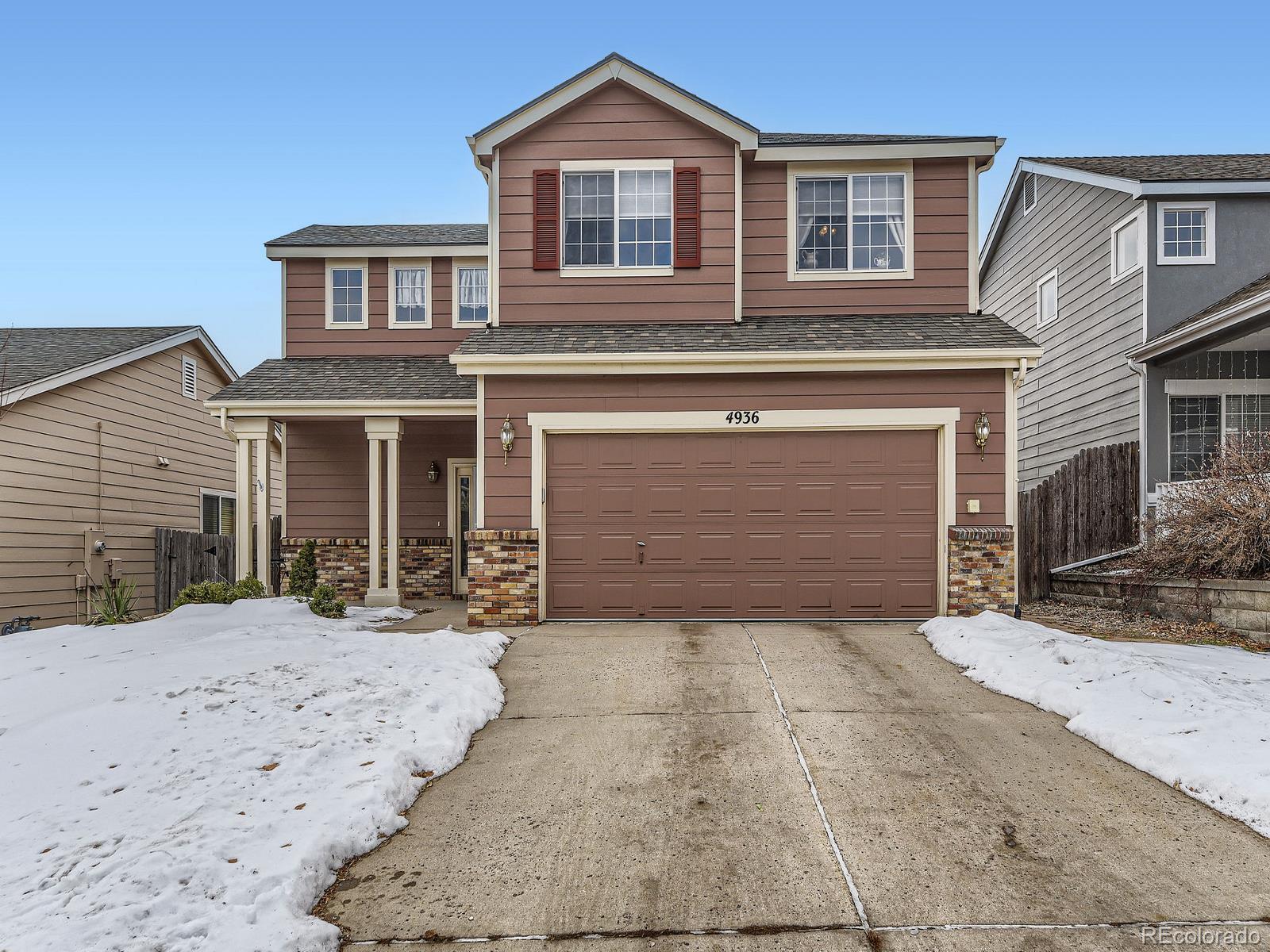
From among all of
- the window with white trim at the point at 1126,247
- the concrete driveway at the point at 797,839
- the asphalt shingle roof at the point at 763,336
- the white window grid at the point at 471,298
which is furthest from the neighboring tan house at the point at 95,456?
the window with white trim at the point at 1126,247

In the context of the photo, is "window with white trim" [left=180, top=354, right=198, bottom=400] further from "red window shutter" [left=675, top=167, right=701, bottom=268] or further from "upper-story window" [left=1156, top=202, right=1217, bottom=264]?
"upper-story window" [left=1156, top=202, right=1217, bottom=264]

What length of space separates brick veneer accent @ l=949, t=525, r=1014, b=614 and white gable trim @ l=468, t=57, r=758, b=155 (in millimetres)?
5743

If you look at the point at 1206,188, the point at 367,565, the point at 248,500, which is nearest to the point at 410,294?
the point at 248,500

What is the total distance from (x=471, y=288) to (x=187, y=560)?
307 inches

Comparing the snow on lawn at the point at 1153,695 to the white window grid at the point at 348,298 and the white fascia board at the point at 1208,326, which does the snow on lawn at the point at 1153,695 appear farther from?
the white window grid at the point at 348,298

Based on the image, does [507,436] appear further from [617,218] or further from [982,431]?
[982,431]

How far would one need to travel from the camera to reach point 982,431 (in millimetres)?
9281

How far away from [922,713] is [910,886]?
2.50 m

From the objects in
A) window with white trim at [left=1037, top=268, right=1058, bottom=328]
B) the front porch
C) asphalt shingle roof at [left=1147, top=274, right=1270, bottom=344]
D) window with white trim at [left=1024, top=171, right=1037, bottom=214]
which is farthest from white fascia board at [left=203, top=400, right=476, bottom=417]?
window with white trim at [left=1024, top=171, right=1037, bottom=214]

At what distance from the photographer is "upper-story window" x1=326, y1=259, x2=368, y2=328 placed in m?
13.9

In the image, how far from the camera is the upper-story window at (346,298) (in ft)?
45.7

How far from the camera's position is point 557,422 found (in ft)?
31.4

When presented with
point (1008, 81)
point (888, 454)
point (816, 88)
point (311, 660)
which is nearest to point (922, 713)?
point (888, 454)

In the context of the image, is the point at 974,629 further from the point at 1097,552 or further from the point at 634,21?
the point at 634,21
